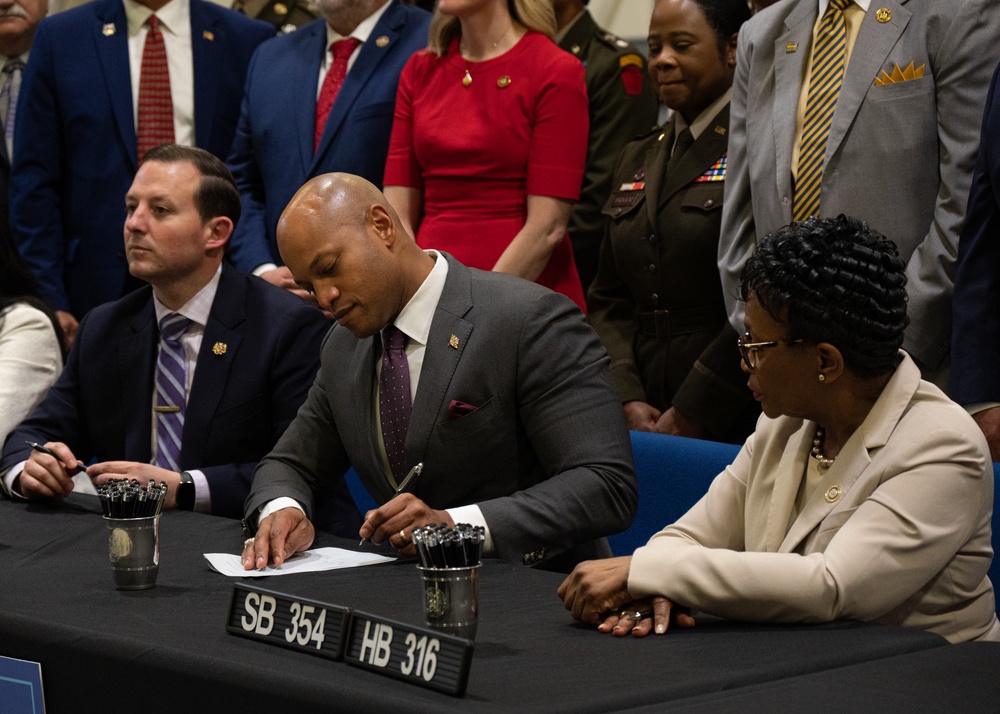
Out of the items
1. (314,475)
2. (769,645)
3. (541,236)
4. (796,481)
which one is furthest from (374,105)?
(769,645)

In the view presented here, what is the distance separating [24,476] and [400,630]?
1.66 metres

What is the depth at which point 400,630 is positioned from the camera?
1.70 m

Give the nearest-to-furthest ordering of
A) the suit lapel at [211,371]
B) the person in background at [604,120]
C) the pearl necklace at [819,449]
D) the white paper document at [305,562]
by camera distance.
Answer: the pearl necklace at [819,449] < the white paper document at [305,562] < the suit lapel at [211,371] < the person in background at [604,120]

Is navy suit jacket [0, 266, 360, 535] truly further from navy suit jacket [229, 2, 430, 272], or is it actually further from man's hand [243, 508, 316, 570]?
navy suit jacket [229, 2, 430, 272]

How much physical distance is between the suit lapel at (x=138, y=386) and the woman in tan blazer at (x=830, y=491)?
62.9 inches

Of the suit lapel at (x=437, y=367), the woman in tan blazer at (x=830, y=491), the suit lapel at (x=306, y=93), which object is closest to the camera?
the woman in tan blazer at (x=830, y=491)

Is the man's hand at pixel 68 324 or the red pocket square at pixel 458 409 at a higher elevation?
the red pocket square at pixel 458 409

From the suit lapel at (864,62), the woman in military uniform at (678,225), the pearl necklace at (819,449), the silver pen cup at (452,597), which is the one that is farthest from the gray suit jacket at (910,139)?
the silver pen cup at (452,597)

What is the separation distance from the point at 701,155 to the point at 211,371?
A: 1.42m

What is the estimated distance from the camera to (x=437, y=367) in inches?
109

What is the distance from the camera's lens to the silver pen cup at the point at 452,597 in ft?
6.11

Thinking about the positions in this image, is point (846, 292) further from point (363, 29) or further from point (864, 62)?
point (363, 29)

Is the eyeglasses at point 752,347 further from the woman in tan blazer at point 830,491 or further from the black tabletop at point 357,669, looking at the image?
the black tabletop at point 357,669

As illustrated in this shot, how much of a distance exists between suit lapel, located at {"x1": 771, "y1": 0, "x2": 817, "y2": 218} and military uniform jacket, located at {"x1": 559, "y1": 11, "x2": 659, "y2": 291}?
911 mm
